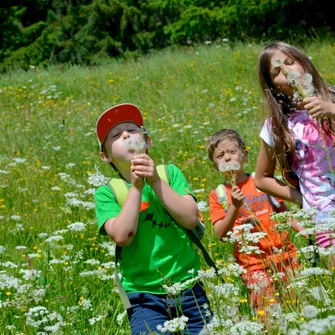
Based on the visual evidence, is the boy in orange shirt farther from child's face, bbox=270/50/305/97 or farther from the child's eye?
the child's eye

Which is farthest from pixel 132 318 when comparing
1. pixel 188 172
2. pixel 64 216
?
pixel 188 172

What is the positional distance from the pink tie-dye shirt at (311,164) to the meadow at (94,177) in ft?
0.96

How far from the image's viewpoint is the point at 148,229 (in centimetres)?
274

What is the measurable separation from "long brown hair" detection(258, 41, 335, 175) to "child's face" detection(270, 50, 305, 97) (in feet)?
0.07

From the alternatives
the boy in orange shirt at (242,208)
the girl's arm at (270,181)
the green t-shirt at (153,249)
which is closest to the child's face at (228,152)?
the boy in orange shirt at (242,208)

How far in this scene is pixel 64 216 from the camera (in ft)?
17.0

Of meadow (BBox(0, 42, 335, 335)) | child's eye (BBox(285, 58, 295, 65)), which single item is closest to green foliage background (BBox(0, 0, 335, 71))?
meadow (BBox(0, 42, 335, 335))

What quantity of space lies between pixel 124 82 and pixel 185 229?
29.3ft

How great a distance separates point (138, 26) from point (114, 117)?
21207 millimetres

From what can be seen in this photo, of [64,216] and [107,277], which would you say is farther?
[64,216]

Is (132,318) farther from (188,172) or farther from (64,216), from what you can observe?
(188,172)

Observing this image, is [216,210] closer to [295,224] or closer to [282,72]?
[295,224]

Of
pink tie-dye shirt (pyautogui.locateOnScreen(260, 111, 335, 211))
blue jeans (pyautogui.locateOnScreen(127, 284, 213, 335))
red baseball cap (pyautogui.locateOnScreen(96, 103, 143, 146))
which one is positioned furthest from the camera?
pink tie-dye shirt (pyautogui.locateOnScreen(260, 111, 335, 211))

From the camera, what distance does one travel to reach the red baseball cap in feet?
9.39
